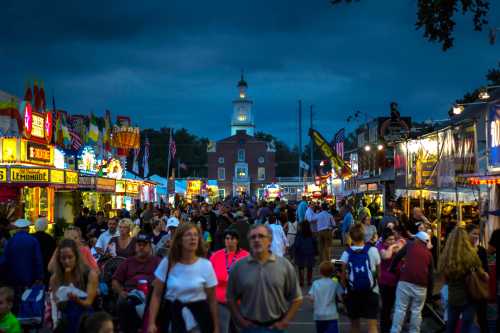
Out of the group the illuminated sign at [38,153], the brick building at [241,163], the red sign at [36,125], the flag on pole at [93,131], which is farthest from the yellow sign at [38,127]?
the brick building at [241,163]

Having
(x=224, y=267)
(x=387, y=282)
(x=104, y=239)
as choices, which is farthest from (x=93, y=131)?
(x=224, y=267)

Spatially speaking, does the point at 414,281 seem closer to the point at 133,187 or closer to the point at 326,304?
the point at 326,304

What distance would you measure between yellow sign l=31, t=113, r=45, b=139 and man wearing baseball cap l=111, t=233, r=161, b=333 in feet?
63.7

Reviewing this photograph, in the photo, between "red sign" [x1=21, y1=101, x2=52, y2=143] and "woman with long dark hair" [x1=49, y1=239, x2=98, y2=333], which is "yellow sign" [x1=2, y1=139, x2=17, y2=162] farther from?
"woman with long dark hair" [x1=49, y1=239, x2=98, y2=333]

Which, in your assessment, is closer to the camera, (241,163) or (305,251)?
(305,251)

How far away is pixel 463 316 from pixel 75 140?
26277mm

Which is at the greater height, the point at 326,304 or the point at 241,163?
the point at 241,163

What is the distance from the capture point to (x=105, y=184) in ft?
107

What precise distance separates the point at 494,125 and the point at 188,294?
10.6 metres

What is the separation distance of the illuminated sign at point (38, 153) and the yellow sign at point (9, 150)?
70 centimetres

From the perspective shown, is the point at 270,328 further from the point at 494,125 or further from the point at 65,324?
the point at 494,125

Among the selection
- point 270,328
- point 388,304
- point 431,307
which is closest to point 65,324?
point 270,328

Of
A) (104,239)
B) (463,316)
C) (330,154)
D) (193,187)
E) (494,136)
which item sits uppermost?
(330,154)

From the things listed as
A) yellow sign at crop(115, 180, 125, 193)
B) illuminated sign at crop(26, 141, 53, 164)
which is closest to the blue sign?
illuminated sign at crop(26, 141, 53, 164)
